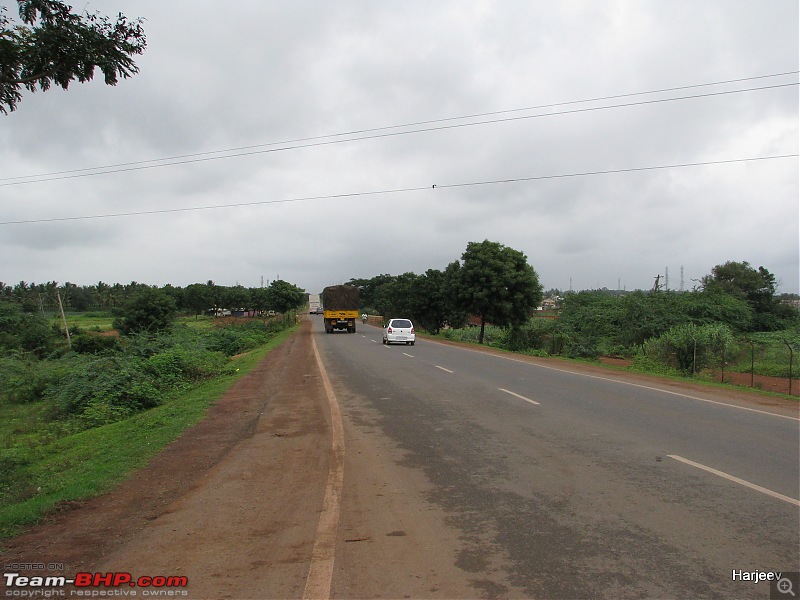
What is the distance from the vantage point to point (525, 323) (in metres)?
41.6

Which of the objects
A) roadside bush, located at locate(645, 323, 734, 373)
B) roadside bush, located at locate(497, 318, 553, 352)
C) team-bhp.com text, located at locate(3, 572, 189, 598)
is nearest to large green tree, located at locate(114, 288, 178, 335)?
roadside bush, located at locate(497, 318, 553, 352)

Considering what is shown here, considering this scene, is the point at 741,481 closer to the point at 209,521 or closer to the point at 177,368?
the point at 209,521

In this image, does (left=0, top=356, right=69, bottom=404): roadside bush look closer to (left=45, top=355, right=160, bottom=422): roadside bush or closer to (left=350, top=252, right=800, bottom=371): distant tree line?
(left=45, top=355, right=160, bottom=422): roadside bush

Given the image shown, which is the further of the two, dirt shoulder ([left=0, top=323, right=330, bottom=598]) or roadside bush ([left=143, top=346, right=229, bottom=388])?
roadside bush ([left=143, top=346, right=229, bottom=388])

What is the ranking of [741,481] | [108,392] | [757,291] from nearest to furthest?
[741,481], [108,392], [757,291]

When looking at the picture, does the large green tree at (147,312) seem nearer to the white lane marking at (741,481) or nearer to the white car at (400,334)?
the white car at (400,334)

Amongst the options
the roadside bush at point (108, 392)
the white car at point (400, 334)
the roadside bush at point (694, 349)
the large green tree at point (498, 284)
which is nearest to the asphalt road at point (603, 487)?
the roadside bush at point (108, 392)

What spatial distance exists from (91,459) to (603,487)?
26.1ft

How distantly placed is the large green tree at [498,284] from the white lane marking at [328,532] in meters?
31.1

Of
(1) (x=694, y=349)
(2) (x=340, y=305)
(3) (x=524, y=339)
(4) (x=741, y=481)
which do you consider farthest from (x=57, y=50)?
(2) (x=340, y=305)
